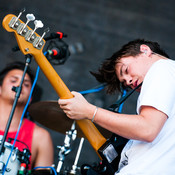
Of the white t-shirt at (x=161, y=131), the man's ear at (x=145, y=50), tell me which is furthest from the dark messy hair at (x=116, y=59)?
the white t-shirt at (x=161, y=131)

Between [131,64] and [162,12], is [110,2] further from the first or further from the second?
[131,64]

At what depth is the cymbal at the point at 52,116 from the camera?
1.81 meters

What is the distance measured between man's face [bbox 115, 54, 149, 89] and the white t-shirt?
0.24 m

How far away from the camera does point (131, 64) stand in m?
1.58

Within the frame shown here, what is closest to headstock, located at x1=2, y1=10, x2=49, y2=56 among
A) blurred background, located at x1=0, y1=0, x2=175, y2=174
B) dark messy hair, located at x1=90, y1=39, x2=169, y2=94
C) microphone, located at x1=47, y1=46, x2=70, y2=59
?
microphone, located at x1=47, y1=46, x2=70, y2=59

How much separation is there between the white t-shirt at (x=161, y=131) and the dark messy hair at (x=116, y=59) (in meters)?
0.43

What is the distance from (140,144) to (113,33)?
99.7 inches

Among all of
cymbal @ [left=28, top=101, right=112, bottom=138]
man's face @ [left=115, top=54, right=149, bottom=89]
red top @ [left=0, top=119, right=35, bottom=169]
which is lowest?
red top @ [left=0, top=119, right=35, bottom=169]

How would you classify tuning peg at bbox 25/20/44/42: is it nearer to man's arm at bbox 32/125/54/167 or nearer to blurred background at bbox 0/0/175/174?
man's arm at bbox 32/125/54/167

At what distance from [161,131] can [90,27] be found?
2.64 metres

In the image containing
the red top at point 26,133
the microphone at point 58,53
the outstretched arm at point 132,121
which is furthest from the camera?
the red top at point 26,133

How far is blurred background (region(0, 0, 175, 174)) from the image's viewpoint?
3.55 m

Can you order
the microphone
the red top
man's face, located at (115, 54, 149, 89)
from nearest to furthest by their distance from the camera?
man's face, located at (115, 54, 149, 89)
the microphone
the red top

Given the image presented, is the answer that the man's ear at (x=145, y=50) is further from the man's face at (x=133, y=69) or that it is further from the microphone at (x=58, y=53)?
the microphone at (x=58, y=53)
